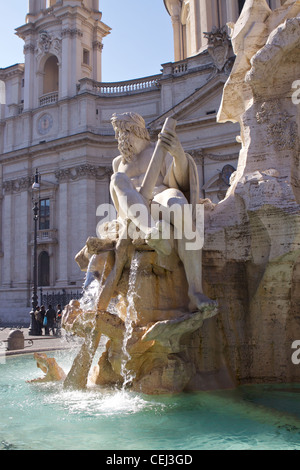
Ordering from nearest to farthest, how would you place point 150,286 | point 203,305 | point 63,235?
point 203,305 → point 150,286 → point 63,235

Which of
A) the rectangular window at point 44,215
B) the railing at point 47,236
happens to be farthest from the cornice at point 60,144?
the railing at point 47,236

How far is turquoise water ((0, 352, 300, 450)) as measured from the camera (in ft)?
11.3

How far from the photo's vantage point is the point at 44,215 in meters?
33.5

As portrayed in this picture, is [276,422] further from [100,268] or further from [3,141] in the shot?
[3,141]

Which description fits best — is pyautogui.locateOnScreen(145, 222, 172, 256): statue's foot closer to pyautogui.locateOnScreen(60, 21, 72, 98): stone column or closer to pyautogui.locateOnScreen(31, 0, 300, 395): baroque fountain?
pyautogui.locateOnScreen(31, 0, 300, 395): baroque fountain

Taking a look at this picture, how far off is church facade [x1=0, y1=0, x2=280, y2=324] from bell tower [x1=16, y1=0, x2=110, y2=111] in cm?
7

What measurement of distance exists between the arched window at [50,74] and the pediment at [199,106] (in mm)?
11371

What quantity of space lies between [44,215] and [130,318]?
96.9 feet

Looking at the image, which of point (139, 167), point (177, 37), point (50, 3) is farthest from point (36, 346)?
point (177, 37)

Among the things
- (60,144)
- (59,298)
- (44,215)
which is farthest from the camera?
(44,215)

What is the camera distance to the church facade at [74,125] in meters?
28.9

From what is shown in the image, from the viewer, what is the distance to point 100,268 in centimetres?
531

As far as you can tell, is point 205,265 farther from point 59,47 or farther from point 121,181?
point 59,47
